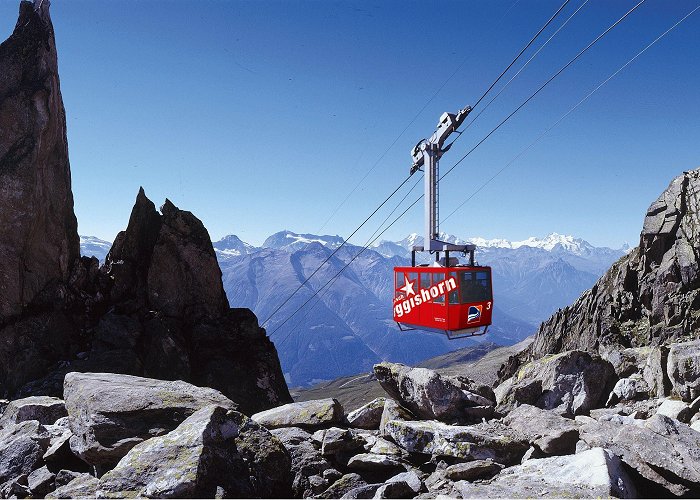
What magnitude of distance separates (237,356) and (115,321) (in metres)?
13.5

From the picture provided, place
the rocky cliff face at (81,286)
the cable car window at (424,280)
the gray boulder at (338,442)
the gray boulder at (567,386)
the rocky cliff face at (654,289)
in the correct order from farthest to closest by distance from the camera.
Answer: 1. the rocky cliff face at (654,289)
2. the rocky cliff face at (81,286)
3. the cable car window at (424,280)
4. the gray boulder at (567,386)
5. the gray boulder at (338,442)

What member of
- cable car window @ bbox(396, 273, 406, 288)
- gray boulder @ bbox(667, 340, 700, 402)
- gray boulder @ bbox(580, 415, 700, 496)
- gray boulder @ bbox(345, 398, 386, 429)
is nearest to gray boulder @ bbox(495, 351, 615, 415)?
gray boulder @ bbox(667, 340, 700, 402)

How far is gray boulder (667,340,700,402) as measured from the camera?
52.0ft

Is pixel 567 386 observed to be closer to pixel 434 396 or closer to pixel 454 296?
pixel 434 396

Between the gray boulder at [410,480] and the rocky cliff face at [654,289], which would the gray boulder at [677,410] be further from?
the rocky cliff face at [654,289]

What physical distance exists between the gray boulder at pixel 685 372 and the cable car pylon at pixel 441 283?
947 cm

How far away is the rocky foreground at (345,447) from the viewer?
30.3 ft

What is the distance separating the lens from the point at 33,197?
49.3 m

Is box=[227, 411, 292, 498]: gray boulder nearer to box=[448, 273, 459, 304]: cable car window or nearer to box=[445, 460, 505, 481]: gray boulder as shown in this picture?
box=[445, 460, 505, 481]: gray boulder

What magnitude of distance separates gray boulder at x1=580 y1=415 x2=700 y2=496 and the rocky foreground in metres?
0.03

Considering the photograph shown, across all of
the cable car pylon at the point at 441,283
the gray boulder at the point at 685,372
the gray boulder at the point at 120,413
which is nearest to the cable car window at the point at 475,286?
the cable car pylon at the point at 441,283

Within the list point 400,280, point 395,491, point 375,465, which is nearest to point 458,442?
point 375,465

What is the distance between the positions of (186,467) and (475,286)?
752 inches

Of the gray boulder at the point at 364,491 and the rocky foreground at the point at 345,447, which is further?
the gray boulder at the point at 364,491
